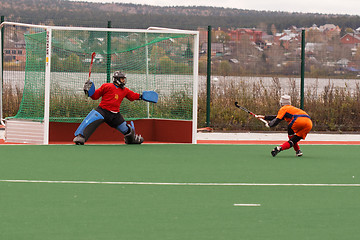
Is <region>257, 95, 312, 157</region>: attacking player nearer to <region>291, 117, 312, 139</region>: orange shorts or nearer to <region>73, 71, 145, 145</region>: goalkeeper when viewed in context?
<region>291, 117, 312, 139</region>: orange shorts

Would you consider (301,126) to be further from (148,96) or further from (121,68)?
(121,68)

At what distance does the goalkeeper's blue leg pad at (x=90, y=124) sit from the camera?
14078 millimetres

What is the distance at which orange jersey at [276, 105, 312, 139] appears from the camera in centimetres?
1277

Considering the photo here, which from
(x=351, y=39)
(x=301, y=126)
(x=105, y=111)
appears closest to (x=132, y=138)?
(x=105, y=111)

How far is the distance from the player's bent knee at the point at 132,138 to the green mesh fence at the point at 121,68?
1.23m

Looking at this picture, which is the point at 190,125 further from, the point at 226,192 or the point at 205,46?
the point at 226,192

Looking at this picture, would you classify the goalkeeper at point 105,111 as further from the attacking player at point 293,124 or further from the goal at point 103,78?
the attacking player at point 293,124

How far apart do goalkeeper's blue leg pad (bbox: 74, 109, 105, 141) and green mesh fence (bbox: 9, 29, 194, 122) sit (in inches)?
45.7

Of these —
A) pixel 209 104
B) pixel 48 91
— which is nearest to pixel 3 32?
pixel 48 91

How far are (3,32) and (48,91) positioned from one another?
376 cm

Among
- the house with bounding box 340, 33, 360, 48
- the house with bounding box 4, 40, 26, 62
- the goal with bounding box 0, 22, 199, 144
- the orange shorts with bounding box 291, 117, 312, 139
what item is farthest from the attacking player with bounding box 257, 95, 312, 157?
the house with bounding box 340, 33, 360, 48

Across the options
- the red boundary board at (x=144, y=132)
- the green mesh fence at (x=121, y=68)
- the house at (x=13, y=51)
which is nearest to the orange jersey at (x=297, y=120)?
the red boundary board at (x=144, y=132)

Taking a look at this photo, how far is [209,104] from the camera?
17859 millimetres

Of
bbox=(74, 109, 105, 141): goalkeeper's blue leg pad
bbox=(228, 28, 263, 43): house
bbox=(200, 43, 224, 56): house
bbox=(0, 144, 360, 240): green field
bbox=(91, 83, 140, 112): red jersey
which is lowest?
bbox=(0, 144, 360, 240): green field
